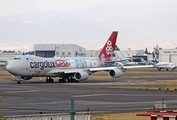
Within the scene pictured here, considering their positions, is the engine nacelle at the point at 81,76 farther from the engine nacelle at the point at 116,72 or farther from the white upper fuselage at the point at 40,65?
the engine nacelle at the point at 116,72

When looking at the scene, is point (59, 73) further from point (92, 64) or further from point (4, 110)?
point (4, 110)

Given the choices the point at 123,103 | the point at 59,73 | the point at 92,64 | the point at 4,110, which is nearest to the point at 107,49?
the point at 92,64

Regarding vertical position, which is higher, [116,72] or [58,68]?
[58,68]

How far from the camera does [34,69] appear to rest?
7844 cm

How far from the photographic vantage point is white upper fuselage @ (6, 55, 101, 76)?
253 feet

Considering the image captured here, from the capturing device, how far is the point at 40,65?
259 feet

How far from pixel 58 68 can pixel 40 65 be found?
3.36 m

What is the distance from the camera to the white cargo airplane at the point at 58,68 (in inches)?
3051

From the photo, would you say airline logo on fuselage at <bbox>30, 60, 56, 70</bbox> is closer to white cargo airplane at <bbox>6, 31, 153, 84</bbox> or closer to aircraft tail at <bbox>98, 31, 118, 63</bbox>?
white cargo airplane at <bbox>6, 31, 153, 84</bbox>

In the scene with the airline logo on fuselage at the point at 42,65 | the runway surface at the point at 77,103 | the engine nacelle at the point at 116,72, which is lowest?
the runway surface at the point at 77,103

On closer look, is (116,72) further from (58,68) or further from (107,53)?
(107,53)

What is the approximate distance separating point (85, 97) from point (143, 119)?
768 inches

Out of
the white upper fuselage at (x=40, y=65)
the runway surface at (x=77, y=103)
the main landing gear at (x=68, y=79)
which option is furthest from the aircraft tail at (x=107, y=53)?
the runway surface at (x=77, y=103)

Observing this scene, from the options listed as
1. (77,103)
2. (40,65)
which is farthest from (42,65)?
(77,103)
